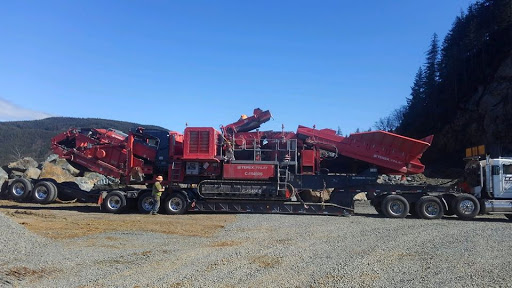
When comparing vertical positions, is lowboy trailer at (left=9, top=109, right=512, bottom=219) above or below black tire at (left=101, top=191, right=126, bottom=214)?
above

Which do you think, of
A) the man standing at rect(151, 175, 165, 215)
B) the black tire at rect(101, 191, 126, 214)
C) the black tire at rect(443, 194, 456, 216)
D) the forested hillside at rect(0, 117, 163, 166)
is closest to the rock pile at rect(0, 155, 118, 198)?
the black tire at rect(101, 191, 126, 214)

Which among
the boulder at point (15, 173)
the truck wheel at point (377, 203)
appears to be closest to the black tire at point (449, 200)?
the truck wheel at point (377, 203)

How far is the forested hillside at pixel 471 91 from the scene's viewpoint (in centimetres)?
4491

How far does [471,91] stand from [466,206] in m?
39.6

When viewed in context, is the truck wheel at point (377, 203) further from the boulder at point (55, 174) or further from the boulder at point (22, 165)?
the boulder at point (22, 165)

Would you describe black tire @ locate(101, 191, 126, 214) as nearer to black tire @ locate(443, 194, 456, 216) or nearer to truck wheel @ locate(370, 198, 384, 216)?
truck wheel @ locate(370, 198, 384, 216)

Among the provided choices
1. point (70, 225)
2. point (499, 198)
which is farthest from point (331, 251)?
point (499, 198)

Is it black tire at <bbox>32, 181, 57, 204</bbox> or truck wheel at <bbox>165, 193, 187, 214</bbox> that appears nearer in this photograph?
truck wheel at <bbox>165, 193, 187, 214</bbox>

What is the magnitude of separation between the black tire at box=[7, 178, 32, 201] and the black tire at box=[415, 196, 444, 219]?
1702cm

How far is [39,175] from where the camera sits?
92.9ft

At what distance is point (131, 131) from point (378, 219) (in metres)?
11.0

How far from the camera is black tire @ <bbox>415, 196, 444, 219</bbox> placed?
57.4ft

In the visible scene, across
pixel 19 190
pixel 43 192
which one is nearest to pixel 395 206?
pixel 43 192

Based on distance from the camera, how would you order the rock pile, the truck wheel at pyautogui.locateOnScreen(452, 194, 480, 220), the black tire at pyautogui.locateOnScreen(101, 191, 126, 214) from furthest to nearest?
the rock pile → the black tire at pyautogui.locateOnScreen(101, 191, 126, 214) → the truck wheel at pyautogui.locateOnScreen(452, 194, 480, 220)
